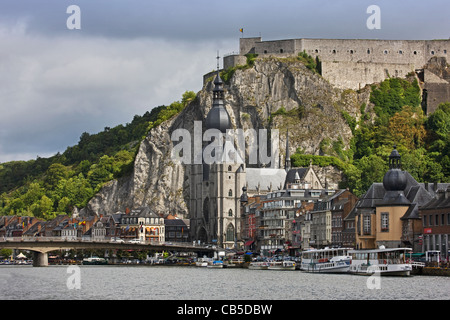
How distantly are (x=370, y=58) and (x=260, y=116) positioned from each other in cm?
2142

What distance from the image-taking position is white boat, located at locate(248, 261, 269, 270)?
11797 cm

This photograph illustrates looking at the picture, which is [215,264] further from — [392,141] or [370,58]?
[370,58]

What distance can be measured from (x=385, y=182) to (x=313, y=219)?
92.6 feet

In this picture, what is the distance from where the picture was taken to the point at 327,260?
334 feet

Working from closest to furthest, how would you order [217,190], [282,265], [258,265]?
[282,265], [258,265], [217,190]

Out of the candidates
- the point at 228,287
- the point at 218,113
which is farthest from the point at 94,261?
the point at 228,287

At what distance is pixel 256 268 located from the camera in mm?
119625

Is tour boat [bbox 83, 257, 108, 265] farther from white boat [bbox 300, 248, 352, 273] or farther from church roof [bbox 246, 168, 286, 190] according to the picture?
white boat [bbox 300, 248, 352, 273]

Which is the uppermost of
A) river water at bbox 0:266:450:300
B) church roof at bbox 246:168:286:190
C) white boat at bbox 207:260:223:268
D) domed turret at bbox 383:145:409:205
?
church roof at bbox 246:168:286:190

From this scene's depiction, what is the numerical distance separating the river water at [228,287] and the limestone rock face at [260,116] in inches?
3184

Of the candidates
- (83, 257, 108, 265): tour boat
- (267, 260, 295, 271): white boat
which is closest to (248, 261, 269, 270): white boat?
(267, 260, 295, 271): white boat

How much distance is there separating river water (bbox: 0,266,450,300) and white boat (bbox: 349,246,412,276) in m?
1.54

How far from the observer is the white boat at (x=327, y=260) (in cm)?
9844
